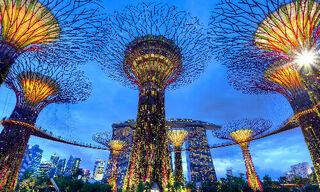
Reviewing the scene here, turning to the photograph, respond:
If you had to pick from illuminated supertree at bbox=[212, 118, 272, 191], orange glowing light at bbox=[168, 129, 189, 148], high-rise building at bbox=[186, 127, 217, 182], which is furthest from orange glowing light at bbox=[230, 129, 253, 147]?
high-rise building at bbox=[186, 127, 217, 182]

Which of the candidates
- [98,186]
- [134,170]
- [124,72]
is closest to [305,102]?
[134,170]

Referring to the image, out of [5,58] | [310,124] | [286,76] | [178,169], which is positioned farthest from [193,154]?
[5,58]

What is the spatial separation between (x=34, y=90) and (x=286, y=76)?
832 inches

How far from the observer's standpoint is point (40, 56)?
1150cm

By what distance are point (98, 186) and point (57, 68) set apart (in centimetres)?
1297

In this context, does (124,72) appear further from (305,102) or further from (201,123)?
(201,123)

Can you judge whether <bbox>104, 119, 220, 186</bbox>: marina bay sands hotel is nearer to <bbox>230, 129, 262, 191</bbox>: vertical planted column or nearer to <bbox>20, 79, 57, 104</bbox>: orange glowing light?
<bbox>230, 129, 262, 191</bbox>: vertical planted column

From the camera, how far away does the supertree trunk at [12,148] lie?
39.4 ft

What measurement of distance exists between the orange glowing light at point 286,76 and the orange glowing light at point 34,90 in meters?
19.0

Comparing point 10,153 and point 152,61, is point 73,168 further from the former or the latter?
point 152,61

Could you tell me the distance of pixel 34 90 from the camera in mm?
14828

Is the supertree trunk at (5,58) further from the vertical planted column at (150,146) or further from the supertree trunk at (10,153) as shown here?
the supertree trunk at (10,153)

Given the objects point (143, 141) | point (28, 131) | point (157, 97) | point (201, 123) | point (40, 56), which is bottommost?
point (143, 141)

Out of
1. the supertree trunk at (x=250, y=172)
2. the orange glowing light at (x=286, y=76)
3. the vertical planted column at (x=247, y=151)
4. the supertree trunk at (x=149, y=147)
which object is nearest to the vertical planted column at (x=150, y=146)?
the supertree trunk at (x=149, y=147)
